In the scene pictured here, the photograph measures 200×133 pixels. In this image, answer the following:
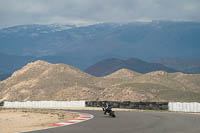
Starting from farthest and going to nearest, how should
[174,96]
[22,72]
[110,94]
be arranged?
[22,72] → [110,94] → [174,96]

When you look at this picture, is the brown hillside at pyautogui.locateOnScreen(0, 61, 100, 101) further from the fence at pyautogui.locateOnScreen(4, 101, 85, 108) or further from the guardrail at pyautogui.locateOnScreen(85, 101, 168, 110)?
the guardrail at pyautogui.locateOnScreen(85, 101, 168, 110)

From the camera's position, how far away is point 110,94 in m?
119

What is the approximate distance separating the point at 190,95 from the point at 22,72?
9007 centimetres

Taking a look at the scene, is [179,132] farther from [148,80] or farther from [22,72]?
[22,72]

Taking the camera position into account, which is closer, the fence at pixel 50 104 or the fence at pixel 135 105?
the fence at pixel 135 105

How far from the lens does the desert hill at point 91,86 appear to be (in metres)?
114

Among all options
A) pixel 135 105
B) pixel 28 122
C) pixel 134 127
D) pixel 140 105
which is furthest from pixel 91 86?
pixel 134 127

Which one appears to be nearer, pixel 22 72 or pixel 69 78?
pixel 69 78

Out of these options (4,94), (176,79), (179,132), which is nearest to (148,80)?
(176,79)

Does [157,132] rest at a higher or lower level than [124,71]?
lower

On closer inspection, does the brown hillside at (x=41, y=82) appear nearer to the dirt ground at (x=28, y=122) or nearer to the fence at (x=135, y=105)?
the fence at (x=135, y=105)

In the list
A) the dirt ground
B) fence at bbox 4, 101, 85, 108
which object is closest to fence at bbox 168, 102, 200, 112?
the dirt ground

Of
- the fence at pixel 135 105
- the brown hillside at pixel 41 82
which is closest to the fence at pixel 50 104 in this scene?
the fence at pixel 135 105

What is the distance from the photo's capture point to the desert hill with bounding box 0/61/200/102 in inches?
4500
